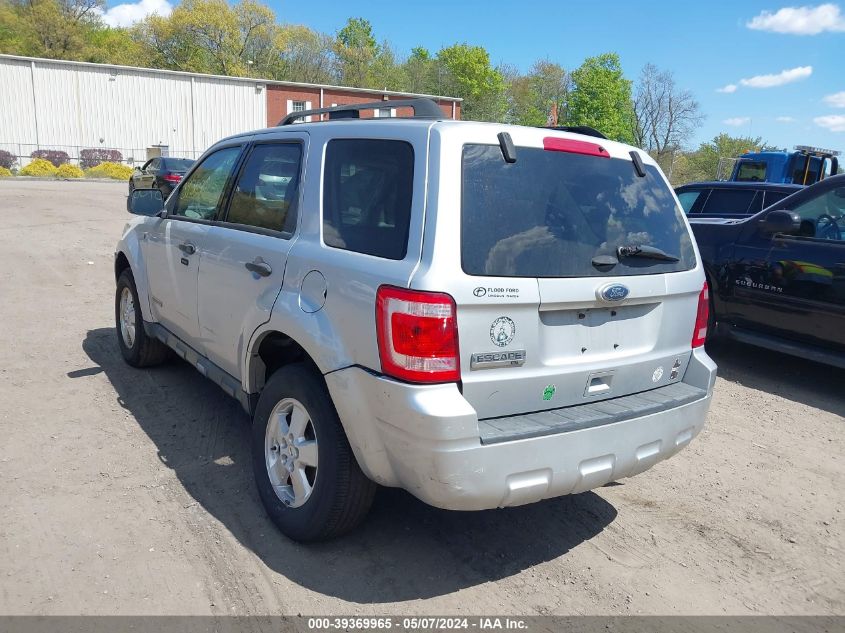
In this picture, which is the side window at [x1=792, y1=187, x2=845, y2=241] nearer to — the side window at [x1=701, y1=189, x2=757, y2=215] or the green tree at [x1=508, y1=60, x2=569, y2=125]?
the side window at [x1=701, y1=189, x2=757, y2=215]

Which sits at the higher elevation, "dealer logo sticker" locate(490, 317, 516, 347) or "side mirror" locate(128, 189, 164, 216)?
"side mirror" locate(128, 189, 164, 216)

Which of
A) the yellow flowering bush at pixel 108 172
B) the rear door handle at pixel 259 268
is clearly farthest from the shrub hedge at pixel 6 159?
the rear door handle at pixel 259 268

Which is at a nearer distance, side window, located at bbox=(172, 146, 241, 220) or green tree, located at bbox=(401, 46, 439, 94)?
side window, located at bbox=(172, 146, 241, 220)

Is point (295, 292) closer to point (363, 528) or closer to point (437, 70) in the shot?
point (363, 528)

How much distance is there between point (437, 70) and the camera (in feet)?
260

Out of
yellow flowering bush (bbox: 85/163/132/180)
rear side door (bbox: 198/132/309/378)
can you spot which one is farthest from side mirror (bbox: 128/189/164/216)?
yellow flowering bush (bbox: 85/163/132/180)

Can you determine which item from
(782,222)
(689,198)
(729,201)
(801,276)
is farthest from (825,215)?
(689,198)

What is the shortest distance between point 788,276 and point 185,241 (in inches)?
199

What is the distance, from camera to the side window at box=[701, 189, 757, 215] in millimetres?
9164

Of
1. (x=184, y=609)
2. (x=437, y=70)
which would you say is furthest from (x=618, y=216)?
(x=437, y=70)

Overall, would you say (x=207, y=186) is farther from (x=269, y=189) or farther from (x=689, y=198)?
(x=689, y=198)

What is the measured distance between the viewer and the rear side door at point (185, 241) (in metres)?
4.32

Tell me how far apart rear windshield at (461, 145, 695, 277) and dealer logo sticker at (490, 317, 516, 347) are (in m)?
0.19

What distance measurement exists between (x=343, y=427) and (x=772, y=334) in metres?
4.87
